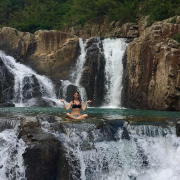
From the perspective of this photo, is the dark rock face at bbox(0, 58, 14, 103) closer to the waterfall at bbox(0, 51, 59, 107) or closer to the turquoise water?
the waterfall at bbox(0, 51, 59, 107)

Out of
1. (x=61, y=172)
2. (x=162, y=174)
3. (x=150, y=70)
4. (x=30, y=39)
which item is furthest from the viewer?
(x=30, y=39)

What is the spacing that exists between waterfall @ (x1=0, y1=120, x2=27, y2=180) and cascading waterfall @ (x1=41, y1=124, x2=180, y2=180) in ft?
5.33

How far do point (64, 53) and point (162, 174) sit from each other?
1884cm

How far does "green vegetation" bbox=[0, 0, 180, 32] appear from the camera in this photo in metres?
27.9

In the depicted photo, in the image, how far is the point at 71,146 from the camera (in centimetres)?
988

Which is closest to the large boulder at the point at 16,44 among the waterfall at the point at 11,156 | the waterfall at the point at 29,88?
the waterfall at the point at 29,88

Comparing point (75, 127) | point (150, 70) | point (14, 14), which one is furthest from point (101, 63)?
point (14, 14)

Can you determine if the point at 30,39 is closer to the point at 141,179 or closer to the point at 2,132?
the point at 2,132

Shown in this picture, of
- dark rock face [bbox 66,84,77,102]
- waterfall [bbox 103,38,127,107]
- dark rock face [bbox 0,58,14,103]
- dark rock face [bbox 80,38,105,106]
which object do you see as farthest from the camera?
dark rock face [bbox 80,38,105,106]

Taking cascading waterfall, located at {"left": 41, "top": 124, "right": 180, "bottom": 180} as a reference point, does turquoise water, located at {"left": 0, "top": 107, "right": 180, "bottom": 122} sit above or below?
above

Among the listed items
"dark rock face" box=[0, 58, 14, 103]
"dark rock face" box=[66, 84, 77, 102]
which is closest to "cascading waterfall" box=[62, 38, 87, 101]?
"dark rock face" box=[66, 84, 77, 102]

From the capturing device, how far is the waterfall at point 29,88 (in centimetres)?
2248

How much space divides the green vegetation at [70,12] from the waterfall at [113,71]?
14.1 ft

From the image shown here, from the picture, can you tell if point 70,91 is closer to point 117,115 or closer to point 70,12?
point 117,115
